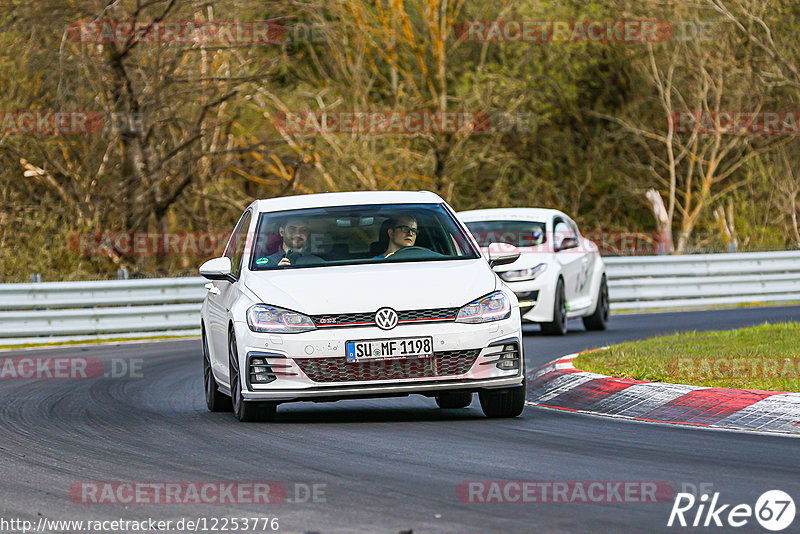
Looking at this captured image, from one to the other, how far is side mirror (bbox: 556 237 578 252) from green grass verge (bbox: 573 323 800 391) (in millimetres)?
4045

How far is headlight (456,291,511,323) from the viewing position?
32.6 ft

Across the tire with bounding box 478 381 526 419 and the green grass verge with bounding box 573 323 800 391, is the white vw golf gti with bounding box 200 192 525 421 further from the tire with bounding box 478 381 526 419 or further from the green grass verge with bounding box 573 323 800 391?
the green grass verge with bounding box 573 323 800 391

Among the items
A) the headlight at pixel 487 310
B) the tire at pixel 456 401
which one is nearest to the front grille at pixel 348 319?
the headlight at pixel 487 310

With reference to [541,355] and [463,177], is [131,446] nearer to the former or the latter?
[541,355]

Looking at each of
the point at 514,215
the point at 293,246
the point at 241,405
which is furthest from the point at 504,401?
the point at 514,215

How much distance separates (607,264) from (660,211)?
483 inches

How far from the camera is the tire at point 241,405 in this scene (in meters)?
10.4

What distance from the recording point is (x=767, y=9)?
34125 millimetres

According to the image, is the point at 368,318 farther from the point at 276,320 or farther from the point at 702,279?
the point at 702,279

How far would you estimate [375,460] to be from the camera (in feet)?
27.1

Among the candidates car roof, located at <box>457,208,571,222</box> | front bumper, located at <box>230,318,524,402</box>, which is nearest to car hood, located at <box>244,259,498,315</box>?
front bumper, located at <box>230,318,524,402</box>

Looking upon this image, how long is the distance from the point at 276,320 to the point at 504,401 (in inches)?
67.5

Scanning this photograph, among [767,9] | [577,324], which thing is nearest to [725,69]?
[767,9]

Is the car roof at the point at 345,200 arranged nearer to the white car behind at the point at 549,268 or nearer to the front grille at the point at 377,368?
the front grille at the point at 377,368
